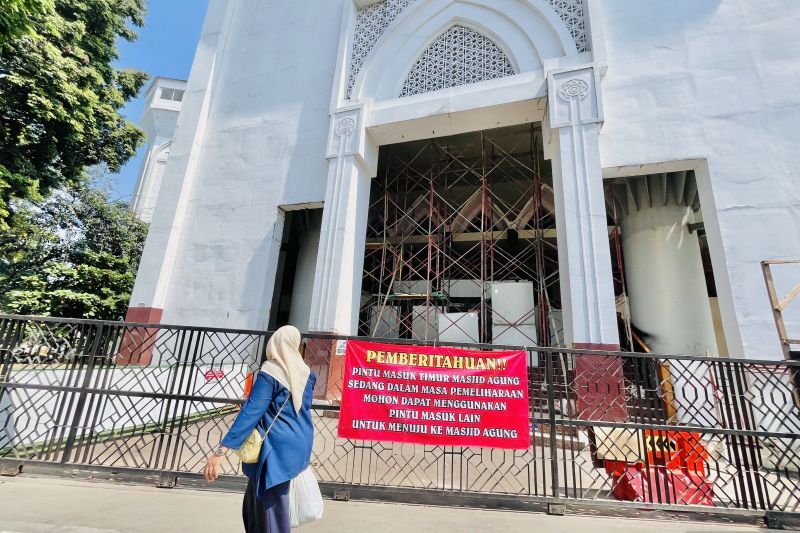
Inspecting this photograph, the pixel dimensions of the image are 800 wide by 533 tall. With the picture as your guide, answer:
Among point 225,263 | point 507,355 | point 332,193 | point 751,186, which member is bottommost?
point 507,355

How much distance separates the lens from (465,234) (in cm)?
1047

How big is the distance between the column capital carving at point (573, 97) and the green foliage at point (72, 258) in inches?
546

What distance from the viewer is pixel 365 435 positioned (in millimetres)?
3641

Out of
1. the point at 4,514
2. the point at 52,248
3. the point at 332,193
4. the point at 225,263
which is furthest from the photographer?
the point at 52,248

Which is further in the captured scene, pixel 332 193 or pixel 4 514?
pixel 332 193

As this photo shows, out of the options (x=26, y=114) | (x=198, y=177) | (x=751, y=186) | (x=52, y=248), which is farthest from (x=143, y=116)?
(x=751, y=186)

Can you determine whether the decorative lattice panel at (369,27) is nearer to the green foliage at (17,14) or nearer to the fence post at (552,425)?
the green foliage at (17,14)

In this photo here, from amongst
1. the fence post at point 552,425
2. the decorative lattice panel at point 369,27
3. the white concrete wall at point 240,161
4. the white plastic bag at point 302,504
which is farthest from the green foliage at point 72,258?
the fence post at point 552,425

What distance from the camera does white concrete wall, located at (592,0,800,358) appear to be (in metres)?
5.89

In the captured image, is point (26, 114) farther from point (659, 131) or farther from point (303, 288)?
point (659, 131)

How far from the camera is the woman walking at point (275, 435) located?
2.04m

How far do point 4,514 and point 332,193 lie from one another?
21.7 ft

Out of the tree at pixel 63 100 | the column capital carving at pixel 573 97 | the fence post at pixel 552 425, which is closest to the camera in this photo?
the fence post at pixel 552 425

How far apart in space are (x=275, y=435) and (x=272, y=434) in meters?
0.02
